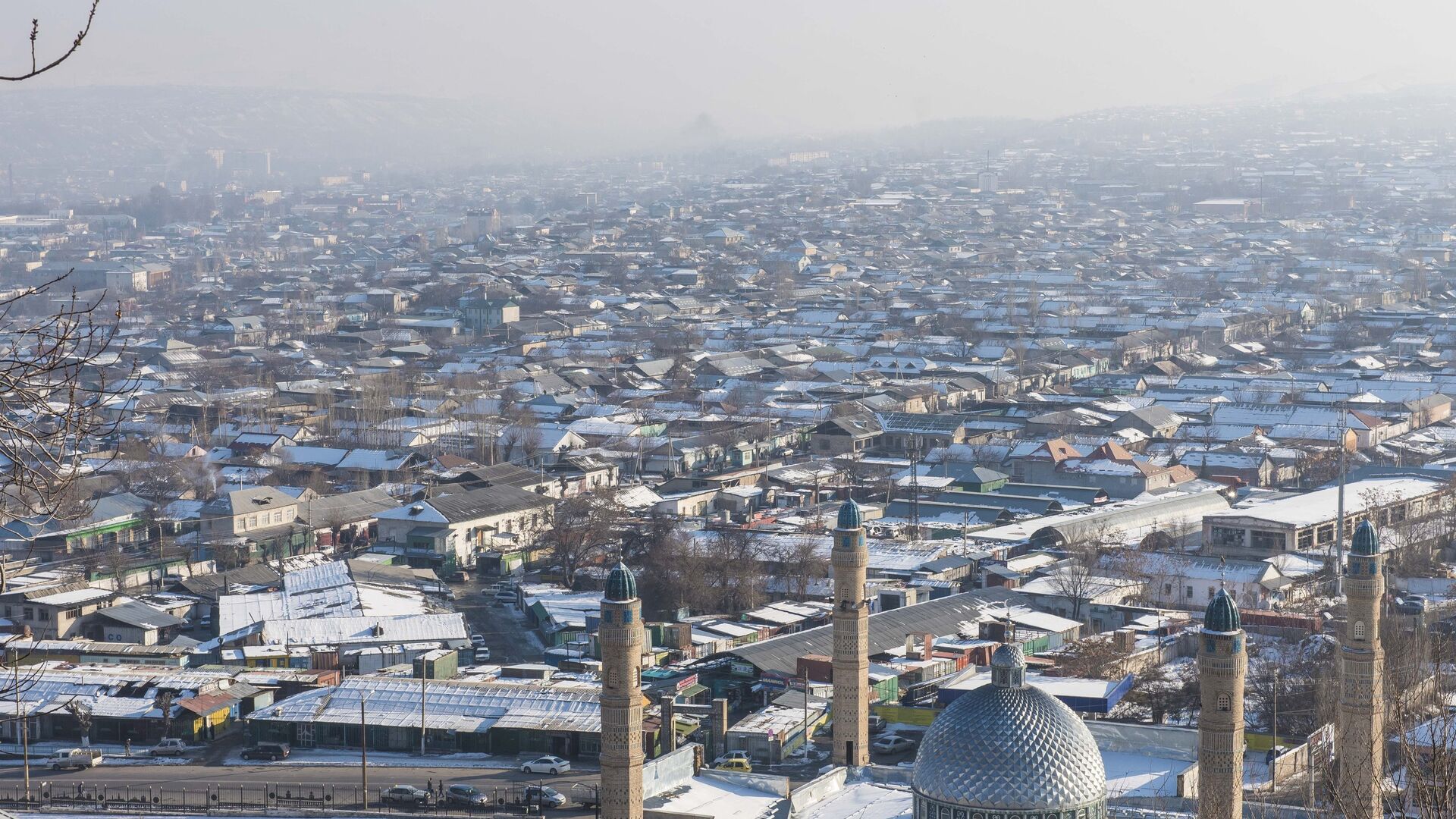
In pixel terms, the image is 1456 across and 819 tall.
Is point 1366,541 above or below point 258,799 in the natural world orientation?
above

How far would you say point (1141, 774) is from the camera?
1167cm

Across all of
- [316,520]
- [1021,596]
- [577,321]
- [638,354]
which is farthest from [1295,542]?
[577,321]

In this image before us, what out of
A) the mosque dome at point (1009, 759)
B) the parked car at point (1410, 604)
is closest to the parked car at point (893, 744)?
the parked car at point (1410, 604)

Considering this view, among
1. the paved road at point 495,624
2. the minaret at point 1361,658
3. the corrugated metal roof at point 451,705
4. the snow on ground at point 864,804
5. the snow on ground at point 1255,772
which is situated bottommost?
the paved road at point 495,624

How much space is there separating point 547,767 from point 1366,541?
5.34m

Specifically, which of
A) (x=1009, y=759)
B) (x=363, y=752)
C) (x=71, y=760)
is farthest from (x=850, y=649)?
(x=71, y=760)

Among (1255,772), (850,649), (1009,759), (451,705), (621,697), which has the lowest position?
(451,705)

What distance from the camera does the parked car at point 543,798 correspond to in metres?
13.1

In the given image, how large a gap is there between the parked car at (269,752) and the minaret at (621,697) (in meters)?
4.49

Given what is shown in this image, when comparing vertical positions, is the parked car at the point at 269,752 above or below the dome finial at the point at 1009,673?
below

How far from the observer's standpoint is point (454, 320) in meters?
47.2

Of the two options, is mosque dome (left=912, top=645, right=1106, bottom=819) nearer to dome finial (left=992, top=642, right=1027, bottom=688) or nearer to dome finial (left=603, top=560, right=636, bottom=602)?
dome finial (left=992, top=642, right=1027, bottom=688)

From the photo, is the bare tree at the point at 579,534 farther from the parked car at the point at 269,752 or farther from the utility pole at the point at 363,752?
the parked car at the point at 269,752

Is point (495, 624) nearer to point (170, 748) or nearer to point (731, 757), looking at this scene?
point (170, 748)
